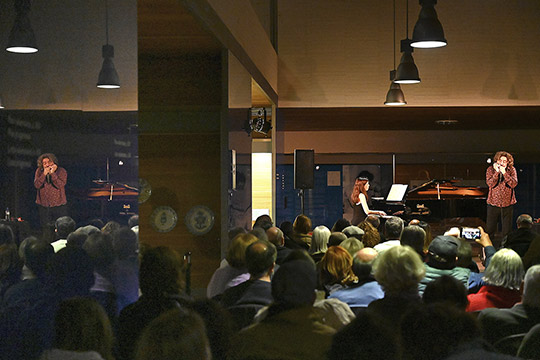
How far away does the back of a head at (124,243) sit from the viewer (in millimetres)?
3035

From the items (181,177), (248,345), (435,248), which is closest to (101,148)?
(248,345)

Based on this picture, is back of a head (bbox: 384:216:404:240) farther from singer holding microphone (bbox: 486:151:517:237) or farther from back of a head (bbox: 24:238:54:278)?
singer holding microphone (bbox: 486:151:517:237)

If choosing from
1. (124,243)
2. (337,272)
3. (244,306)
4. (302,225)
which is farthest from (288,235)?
(124,243)

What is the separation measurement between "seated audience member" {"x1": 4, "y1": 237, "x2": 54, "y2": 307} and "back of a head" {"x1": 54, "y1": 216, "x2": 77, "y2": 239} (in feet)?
0.40

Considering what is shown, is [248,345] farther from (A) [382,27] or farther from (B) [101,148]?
(A) [382,27]

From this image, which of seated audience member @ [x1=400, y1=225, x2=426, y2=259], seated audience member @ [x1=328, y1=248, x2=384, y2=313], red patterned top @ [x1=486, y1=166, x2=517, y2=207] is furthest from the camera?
red patterned top @ [x1=486, y1=166, x2=517, y2=207]

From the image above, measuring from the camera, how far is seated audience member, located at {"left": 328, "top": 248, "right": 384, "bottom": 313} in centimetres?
369

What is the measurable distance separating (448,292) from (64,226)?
1.60 meters

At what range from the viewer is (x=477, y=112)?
40.4 feet

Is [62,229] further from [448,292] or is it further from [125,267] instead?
[448,292]

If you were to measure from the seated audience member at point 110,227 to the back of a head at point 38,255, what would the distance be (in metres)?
0.59

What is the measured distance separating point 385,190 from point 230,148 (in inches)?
372

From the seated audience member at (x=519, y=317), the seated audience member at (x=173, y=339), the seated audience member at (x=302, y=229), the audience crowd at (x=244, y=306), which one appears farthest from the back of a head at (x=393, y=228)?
the seated audience member at (x=173, y=339)

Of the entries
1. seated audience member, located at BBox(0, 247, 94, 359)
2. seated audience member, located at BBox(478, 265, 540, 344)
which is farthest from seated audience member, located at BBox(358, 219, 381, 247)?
seated audience member, located at BBox(0, 247, 94, 359)
